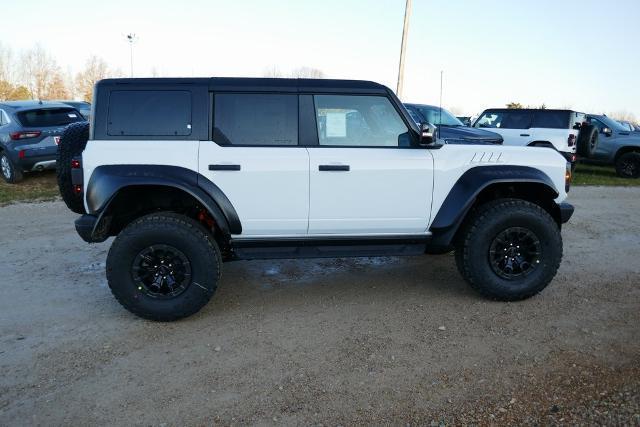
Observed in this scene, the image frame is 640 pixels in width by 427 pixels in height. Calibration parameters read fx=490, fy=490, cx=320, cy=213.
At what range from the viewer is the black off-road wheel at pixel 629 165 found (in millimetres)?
13031

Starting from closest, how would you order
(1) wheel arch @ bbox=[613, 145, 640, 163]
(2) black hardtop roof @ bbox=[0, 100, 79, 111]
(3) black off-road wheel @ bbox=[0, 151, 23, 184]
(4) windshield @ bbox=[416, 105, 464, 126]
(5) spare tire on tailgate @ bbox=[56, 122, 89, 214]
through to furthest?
(5) spare tire on tailgate @ bbox=[56, 122, 89, 214]
(3) black off-road wheel @ bbox=[0, 151, 23, 184]
(2) black hardtop roof @ bbox=[0, 100, 79, 111]
(4) windshield @ bbox=[416, 105, 464, 126]
(1) wheel arch @ bbox=[613, 145, 640, 163]

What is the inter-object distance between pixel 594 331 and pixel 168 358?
125 inches

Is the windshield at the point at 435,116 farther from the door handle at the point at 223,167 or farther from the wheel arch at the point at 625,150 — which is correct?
the door handle at the point at 223,167

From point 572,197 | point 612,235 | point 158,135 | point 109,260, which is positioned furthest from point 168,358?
point 572,197

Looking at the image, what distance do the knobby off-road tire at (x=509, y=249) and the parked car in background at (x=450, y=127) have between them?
4184 millimetres

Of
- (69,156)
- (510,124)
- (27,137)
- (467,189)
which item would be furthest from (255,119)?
(510,124)

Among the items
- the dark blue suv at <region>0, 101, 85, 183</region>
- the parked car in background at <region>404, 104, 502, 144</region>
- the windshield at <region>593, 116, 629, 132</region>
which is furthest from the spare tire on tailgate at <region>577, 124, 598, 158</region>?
the dark blue suv at <region>0, 101, 85, 183</region>

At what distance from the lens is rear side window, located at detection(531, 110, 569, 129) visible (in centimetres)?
1124

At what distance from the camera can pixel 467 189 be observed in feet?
13.4

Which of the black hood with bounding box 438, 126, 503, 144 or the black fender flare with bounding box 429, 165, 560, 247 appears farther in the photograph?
the black hood with bounding box 438, 126, 503, 144

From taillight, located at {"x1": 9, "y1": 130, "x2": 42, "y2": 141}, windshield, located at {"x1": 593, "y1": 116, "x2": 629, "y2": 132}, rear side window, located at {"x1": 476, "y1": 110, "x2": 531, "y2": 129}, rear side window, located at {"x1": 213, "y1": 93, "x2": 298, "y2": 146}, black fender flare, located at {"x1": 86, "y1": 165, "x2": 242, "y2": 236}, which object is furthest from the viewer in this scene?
windshield, located at {"x1": 593, "y1": 116, "x2": 629, "y2": 132}

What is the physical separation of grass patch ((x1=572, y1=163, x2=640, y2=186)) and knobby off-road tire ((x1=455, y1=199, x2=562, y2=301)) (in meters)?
8.59

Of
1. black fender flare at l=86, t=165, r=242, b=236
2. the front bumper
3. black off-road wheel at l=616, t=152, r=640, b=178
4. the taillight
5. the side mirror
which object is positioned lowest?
black off-road wheel at l=616, t=152, r=640, b=178

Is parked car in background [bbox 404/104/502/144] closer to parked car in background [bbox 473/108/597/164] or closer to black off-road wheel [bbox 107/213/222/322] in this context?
parked car in background [bbox 473/108/597/164]
